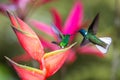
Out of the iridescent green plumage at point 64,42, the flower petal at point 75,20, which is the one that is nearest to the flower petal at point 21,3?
the flower petal at point 75,20

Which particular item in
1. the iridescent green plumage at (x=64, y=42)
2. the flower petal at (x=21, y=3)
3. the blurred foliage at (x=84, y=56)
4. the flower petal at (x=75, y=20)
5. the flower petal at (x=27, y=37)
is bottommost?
the blurred foliage at (x=84, y=56)

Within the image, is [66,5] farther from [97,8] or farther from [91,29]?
[91,29]

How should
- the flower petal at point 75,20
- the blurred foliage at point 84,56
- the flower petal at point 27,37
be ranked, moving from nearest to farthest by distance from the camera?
the flower petal at point 27,37 < the flower petal at point 75,20 < the blurred foliage at point 84,56

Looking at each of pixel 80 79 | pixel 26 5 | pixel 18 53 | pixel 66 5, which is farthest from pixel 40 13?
pixel 26 5

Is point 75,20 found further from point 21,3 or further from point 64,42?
point 64,42

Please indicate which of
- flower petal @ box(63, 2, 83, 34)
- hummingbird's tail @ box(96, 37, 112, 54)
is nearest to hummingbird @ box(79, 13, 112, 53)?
A: hummingbird's tail @ box(96, 37, 112, 54)

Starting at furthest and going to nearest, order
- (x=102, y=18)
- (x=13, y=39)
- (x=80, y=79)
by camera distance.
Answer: (x=102, y=18) < (x=13, y=39) < (x=80, y=79)

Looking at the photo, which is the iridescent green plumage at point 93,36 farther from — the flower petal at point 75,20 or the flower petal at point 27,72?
the flower petal at point 75,20

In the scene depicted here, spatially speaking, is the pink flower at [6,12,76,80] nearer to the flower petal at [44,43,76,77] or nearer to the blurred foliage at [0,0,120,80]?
the flower petal at [44,43,76,77]
